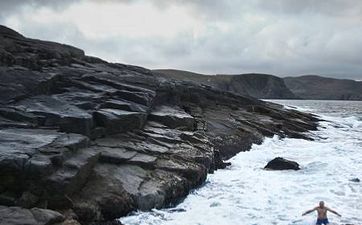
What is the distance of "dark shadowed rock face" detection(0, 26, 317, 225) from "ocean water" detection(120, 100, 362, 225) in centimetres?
89

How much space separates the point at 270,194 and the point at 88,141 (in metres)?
8.65

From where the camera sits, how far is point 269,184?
2278 centimetres

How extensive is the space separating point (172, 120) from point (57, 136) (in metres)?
11.0

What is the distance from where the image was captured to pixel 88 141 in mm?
18578

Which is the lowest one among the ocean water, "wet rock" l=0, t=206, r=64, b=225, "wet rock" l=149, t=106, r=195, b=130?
the ocean water

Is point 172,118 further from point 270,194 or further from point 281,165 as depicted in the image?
point 270,194

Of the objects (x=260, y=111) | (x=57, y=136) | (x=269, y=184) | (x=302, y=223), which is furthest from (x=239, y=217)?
(x=260, y=111)

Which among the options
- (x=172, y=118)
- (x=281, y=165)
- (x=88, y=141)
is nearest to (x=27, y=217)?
(x=88, y=141)

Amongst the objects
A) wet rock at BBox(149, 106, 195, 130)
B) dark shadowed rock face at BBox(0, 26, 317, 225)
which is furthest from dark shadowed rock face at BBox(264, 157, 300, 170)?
wet rock at BBox(149, 106, 195, 130)

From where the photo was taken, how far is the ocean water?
56.3 feet

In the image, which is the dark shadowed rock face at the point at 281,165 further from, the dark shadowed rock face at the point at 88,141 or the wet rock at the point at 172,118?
the wet rock at the point at 172,118

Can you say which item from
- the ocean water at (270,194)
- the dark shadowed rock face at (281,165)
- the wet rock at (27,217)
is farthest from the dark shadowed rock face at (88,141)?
the dark shadowed rock face at (281,165)

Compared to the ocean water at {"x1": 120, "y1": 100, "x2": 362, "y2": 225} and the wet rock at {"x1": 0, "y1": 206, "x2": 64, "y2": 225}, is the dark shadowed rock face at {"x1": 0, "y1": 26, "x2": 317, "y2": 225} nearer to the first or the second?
the wet rock at {"x1": 0, "y1": 206, "x2": 64, "y2": 225}

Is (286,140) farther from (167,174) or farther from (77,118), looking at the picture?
(77,118)
